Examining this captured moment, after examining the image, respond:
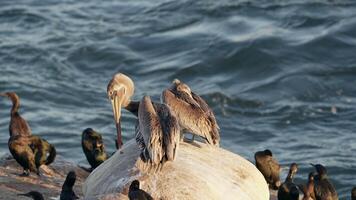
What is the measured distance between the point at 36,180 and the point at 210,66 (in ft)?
49.9

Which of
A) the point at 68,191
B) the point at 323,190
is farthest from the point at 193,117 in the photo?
the point at 323,190

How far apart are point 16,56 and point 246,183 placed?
17.7 meters

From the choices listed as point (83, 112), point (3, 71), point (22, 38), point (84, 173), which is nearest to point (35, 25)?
point (22, 38)

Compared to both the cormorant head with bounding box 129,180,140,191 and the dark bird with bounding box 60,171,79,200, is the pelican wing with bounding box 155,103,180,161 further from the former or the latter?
the dark bird with bounding box 60,171,79,200

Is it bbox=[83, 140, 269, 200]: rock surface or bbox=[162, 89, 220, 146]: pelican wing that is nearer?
bbox=[83, 140, 269, 200]: rock surface

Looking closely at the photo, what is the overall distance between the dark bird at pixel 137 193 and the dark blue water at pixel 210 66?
32.2 feet

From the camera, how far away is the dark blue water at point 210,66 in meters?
23.8

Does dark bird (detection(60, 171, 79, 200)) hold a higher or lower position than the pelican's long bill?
lower

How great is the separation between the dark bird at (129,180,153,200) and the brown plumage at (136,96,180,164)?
1.85 ft

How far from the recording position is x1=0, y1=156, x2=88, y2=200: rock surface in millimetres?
13234

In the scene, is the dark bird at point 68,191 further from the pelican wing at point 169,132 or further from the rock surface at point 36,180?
the pelican wing at point 169,132

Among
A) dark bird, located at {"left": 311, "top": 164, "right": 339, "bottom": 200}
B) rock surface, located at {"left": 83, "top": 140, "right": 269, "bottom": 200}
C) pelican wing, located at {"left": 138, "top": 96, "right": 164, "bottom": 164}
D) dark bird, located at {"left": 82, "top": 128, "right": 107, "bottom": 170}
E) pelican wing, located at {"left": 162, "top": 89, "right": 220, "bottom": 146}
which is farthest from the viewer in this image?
dark bird, located at {"left": 82, "top": 128, "right": 107, "bottom": 170}

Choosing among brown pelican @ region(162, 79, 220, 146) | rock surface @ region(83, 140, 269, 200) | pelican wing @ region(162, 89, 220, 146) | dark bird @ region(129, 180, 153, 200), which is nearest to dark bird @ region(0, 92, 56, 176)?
rock surface @ region(83, 140, 269, 200)

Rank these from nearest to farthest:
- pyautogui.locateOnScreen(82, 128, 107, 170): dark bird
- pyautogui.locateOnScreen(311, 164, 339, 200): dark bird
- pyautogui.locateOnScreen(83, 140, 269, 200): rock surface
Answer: pyautogui.locateOnScreen(83, 140, 269, 200): rock surface < pyautogui.locateOnScreen(311, 164, 339, 200): dark bird < pyautogui.locateOnScreen(82, 128, 107, 170): dark bird
